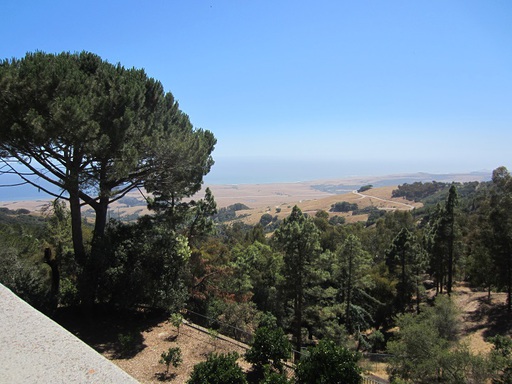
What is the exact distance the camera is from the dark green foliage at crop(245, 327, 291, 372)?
858 cm

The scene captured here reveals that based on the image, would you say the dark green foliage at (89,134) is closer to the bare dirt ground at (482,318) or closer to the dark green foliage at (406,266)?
the bare dirt ground at (482,318)

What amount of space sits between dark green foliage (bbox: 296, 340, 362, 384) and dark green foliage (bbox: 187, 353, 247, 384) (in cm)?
176

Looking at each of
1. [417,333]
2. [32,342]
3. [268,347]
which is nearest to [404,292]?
[417,333]

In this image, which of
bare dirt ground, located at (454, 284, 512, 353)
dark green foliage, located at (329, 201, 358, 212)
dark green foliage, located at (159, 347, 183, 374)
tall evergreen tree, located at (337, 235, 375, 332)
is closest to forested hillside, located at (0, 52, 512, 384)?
dark green foliage, located at (159, 347, 183, 374)

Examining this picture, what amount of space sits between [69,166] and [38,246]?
9011 millimetres

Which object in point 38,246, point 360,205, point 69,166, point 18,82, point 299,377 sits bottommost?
point 360,205

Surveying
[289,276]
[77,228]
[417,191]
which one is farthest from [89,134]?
[417,191]

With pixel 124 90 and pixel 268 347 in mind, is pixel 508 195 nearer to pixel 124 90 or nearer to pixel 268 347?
pixel 268 347

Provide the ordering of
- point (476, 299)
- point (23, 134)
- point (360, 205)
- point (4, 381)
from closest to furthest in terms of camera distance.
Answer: point (4, 381)
point (23, 134)
point (476, 299)
point (360, 205)

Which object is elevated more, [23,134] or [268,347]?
[23,134]

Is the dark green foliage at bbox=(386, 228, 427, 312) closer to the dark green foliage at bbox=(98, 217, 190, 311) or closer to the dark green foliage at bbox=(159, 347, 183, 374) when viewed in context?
the dark green foliage at bbox=(98, 217, 190, 311)

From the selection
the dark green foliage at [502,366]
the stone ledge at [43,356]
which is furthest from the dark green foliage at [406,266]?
the stone ledge at [43,356]

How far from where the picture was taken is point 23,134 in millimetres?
9195

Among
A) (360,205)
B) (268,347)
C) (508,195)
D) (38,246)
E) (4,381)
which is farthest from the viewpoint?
(360,205)
